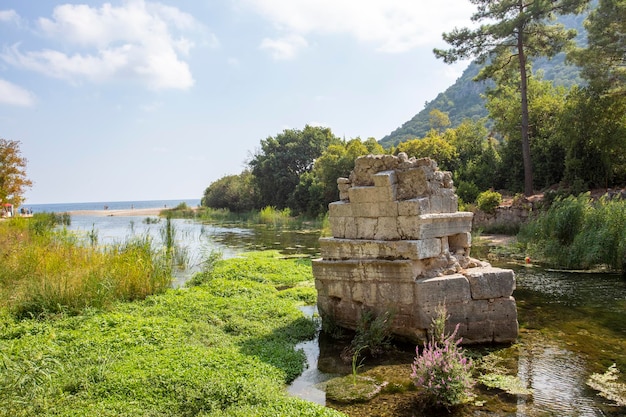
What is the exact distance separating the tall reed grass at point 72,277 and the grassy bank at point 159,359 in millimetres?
311

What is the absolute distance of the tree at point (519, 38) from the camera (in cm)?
1974

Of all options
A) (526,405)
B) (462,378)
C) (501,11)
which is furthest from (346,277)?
A: (501,11)

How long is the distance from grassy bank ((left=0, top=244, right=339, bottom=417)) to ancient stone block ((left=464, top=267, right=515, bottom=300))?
2437 mm

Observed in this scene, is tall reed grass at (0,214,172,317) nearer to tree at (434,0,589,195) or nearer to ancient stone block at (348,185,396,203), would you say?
ancient stone block at (348,185,396,203)

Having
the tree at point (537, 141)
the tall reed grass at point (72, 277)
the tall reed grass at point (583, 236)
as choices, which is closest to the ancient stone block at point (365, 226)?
the tall reed grass at point (72, 277)

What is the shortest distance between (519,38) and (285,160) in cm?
2514

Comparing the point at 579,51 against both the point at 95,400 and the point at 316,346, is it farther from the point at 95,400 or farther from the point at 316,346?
the point at 95,400

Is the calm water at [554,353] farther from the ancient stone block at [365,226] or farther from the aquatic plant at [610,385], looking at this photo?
the ancient stone block at [365,226]

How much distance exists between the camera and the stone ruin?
5.94 meters

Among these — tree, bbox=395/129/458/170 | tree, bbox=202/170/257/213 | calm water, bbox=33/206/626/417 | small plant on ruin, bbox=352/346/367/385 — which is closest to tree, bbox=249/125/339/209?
tree, bbox=202/170/257/213

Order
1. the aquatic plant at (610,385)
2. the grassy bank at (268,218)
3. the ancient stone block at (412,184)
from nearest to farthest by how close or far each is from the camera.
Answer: the aquatic plant at (610,385)
the ancient stone block at (412,184)
the grassy bank at (268,218)

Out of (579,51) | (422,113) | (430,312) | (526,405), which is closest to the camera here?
(526,405)

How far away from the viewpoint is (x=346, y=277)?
6.46m

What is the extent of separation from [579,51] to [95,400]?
838 inches
